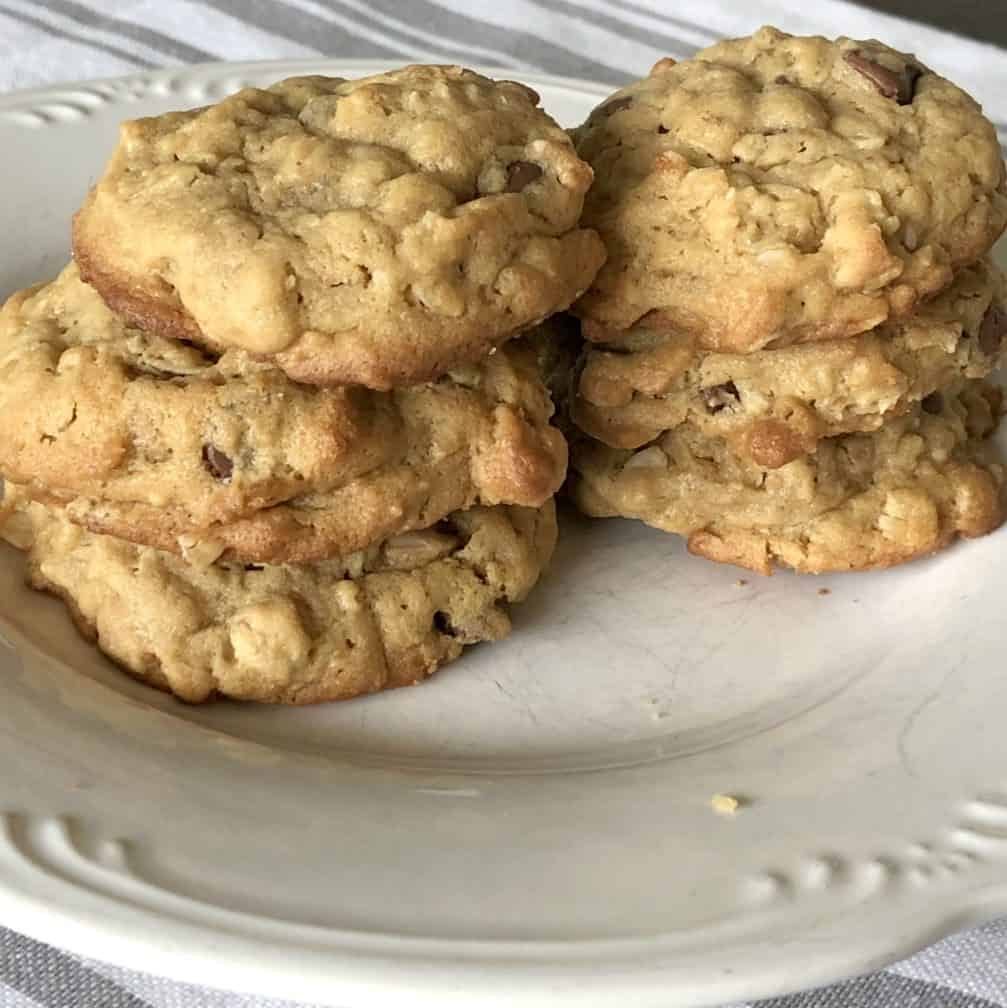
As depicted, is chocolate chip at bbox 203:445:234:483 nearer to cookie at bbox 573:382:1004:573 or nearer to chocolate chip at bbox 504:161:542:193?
chocolate chip at bbox 504:161:542:193

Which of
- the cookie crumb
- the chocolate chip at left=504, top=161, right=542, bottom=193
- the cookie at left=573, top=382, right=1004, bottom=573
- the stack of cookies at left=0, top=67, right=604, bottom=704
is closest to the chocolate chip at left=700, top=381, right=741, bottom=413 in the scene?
the cookie at left=573, top=382, right=1004, bottom=573

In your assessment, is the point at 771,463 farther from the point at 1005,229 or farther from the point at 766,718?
the point at 1005,229

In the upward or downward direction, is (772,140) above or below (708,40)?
above

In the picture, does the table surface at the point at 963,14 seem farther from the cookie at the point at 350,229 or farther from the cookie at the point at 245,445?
the cookie at the point at 245,445

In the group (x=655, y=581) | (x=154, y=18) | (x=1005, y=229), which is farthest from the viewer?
(x=154, y=18)

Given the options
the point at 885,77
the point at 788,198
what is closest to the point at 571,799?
the point at 788,198

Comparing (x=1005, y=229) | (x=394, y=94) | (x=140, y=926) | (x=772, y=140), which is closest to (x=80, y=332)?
(x=394, y=94)
